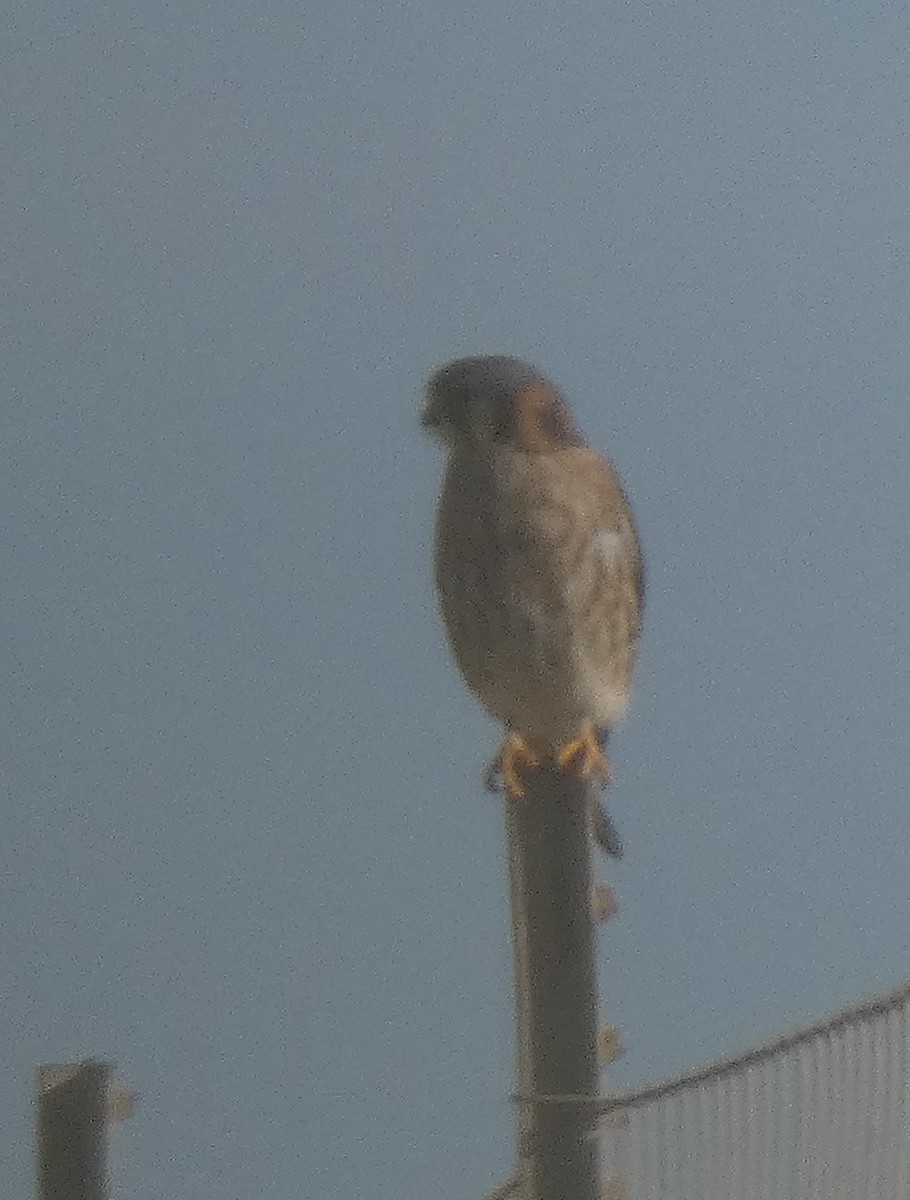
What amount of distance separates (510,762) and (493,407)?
0.33m

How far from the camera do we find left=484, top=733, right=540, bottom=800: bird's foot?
1.34 meters

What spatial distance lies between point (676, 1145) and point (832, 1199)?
0.16 m

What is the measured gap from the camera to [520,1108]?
1.09 meters

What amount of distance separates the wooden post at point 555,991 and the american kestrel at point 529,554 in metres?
0.25

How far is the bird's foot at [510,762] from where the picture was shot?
134cm

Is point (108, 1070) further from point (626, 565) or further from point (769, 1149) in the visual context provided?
point (626, 565)

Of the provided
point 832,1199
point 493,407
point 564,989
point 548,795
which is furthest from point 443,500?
point 832,1199

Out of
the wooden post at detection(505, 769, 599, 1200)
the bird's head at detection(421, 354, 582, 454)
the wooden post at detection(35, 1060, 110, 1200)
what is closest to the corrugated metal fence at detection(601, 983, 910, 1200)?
the wooden post at detection(505, 769, 599, 1200)

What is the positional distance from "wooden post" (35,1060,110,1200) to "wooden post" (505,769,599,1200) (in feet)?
0.99

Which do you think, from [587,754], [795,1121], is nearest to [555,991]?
[795,1121]

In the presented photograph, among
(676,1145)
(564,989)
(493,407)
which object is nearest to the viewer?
(564,989)

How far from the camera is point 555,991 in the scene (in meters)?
1.05

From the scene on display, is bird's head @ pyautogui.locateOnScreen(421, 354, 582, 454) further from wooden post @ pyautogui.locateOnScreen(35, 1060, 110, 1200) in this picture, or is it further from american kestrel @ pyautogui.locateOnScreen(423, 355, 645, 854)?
wooden post @ pyautogui.locateOnScreen(35, 1060, 110, 1200)

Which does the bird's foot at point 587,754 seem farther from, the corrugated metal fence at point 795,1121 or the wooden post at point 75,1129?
the wooden post at point 75,1129
